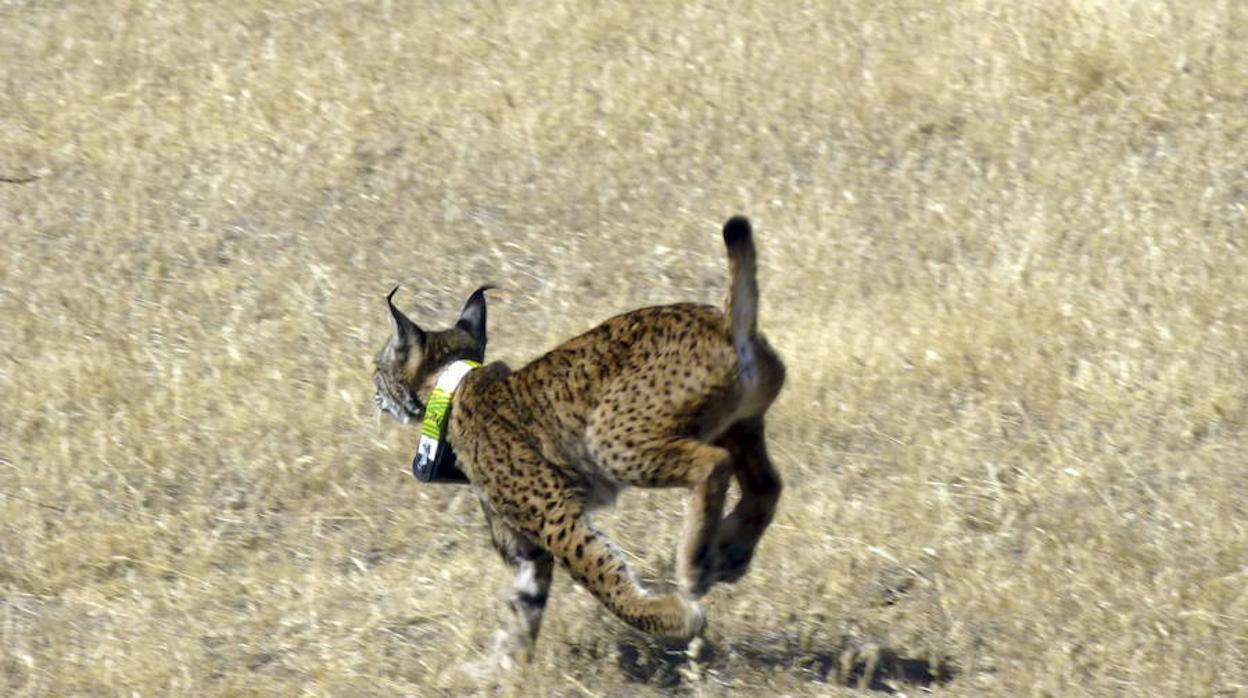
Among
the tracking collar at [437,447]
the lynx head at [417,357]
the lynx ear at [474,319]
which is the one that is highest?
the lynx ear at [474,319]

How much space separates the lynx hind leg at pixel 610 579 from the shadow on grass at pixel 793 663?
0.40 metres

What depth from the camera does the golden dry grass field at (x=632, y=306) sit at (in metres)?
7.03

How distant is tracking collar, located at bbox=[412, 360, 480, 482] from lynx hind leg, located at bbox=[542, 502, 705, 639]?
54cm

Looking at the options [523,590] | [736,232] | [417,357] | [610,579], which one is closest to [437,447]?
[417,357]

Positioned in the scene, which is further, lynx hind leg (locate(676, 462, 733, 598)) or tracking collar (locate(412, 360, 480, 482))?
tracking collar (locate(412, 360, 480, 482))

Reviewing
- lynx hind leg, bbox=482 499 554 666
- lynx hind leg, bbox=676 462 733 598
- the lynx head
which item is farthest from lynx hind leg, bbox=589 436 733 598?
the lynx head

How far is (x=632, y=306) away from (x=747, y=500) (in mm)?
3092

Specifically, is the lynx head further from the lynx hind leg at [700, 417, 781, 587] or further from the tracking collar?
the lynx hind leg at [700, 417, 781, 587]

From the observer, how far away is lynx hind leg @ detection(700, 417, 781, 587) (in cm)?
685

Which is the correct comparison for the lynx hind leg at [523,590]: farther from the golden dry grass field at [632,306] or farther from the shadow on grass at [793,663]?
the shadow on grass at [793,663]

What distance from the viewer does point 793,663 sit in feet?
22.4

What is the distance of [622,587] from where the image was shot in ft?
21.2

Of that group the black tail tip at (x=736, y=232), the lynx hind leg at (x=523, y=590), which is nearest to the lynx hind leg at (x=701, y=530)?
the lynx hind leg at (x=523, y=590)

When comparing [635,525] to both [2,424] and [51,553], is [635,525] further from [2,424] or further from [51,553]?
[2,424]
